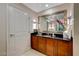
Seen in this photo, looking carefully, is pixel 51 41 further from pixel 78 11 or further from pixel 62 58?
pixel 78 11

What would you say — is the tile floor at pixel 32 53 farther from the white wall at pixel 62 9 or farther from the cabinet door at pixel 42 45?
the white wall at pixel 62 9

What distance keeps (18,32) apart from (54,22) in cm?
56

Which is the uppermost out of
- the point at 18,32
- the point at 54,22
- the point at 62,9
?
the point at 62,9

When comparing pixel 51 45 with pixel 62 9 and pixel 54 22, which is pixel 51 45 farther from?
pixel 62 9

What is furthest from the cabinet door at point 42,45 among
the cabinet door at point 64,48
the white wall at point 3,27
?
the white wall at point 3,27

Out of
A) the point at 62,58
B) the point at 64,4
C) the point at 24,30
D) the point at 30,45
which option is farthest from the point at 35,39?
the point at 64,4

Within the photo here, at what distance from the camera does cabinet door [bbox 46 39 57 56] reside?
1.40 m

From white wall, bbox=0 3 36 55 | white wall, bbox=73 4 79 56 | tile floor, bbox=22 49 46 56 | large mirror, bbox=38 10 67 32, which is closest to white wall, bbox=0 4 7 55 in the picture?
white wall, bbox=0 3 36 55

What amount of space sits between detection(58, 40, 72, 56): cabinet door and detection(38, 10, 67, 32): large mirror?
0.78ft

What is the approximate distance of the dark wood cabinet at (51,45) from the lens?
1.42 m

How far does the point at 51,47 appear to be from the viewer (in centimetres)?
148

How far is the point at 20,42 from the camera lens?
4.64ft

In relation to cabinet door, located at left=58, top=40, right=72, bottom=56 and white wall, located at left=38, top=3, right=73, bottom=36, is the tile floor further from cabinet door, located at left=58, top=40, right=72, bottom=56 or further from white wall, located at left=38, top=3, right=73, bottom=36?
white wall, located at left=38, top=3, right=73, bottom=36

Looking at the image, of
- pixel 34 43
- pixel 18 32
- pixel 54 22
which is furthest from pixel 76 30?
pixel 18 32
